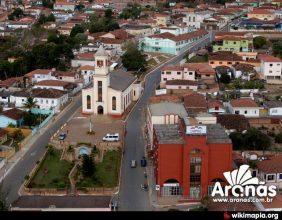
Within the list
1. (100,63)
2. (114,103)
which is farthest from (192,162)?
(100,63)

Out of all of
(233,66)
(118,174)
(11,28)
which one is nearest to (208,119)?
(118,174)

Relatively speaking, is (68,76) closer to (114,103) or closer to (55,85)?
(55,85)

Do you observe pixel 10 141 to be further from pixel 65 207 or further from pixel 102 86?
pixel 65 207

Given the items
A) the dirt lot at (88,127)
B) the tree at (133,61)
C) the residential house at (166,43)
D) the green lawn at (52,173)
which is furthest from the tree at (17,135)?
the residential house at (166,43)

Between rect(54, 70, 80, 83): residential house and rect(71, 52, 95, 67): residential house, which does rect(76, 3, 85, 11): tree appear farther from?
rect(54, 70, 80, 83): residential house

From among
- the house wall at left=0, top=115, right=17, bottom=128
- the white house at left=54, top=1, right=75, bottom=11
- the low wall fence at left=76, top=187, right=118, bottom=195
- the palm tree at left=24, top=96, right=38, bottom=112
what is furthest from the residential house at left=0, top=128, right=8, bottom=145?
the white house at left=54, top=1, right=75, bottom=11

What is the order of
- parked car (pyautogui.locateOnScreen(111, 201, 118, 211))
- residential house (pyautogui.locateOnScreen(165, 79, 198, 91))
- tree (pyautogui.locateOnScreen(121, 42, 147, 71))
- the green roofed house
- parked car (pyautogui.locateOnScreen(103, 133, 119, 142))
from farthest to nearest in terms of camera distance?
the green roofed house, tree (pyautogui.locateOnScreen(121, 42, 147, 71)), residential house (pyautogui.locateOnScreen(165, 79, 198, 91)), parked car (pyautogui.locateOnScreen(103, 133, 119, 142)), parked car (pyautogui.locateOnScreen(111, 201, 118, 211))
